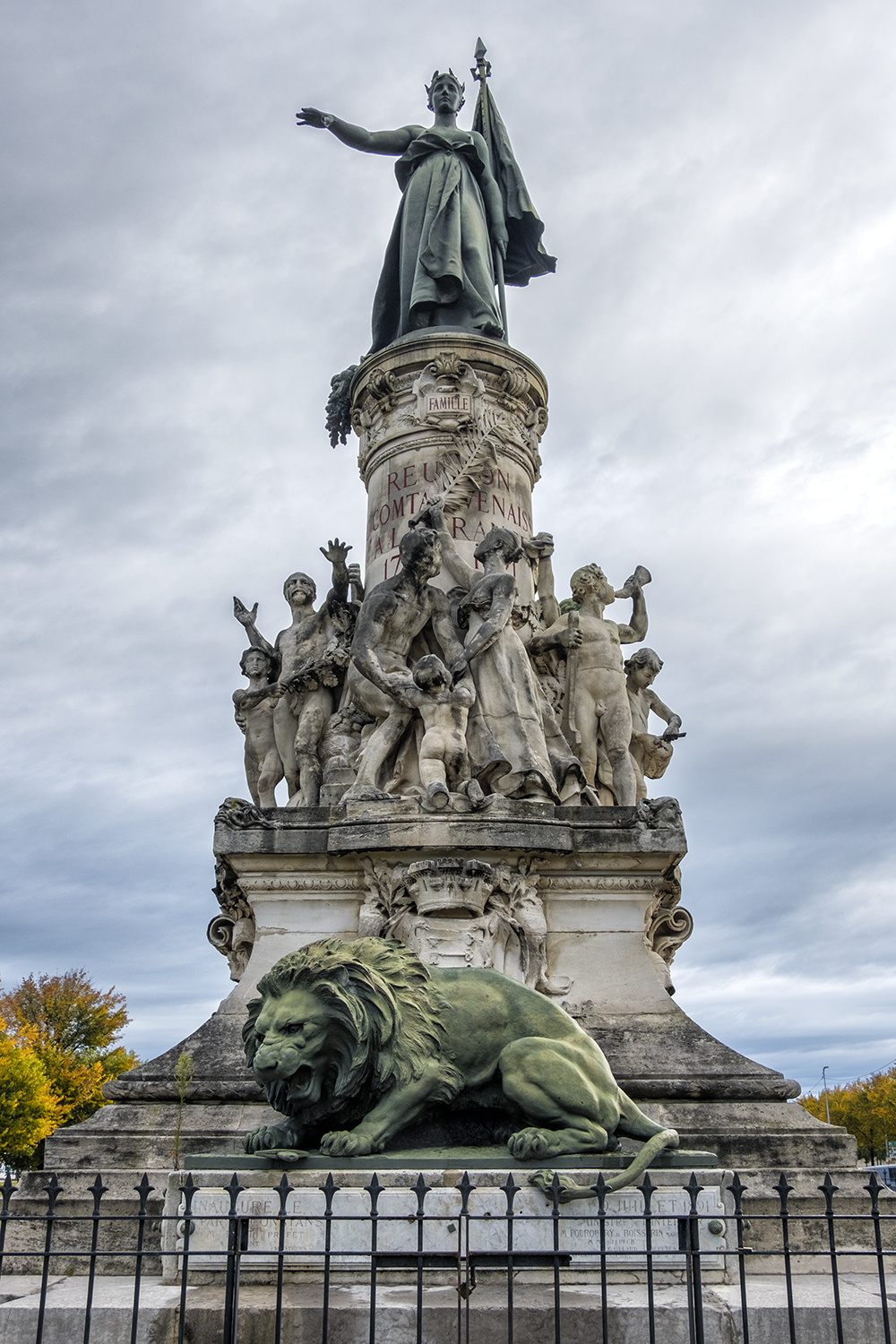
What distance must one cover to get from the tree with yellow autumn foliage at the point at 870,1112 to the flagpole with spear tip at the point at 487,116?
1398 inches

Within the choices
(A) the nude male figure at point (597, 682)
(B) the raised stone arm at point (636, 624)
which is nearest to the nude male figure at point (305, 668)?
(A) the nude male figure at point (597, 682)

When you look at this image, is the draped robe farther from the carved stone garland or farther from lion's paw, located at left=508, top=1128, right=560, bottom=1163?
lion's paw, located at left=508, top=1128, right=560, bottom=1163

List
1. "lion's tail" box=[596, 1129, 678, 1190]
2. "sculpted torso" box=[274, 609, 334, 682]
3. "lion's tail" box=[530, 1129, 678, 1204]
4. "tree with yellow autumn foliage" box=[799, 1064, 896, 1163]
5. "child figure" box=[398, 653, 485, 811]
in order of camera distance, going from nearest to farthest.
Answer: "lion's tail" box=[530, 1129, 678, 1204] → "lion's tail" box=[596, 1129, 678, 1190] → "child figure" box=[398, 653, 485, 811] → "sculpted torso" box=[274, 609, 334, 682] → "tree with yellow autumn foliage" box=[799, 1064, 896, 1163]

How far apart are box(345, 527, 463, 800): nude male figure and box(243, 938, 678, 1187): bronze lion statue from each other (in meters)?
4.56

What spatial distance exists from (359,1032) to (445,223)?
11.8 meters

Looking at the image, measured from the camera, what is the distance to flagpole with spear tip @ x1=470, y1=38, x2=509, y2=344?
15.2 meters

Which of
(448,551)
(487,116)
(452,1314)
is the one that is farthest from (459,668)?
(487,116)

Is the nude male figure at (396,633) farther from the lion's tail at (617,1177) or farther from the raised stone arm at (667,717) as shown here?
the lion's tail at (617,1177)

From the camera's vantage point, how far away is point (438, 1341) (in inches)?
193

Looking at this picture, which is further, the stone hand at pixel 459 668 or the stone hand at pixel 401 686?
the stone hand at pixel 459 668

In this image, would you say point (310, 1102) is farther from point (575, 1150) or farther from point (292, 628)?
point (292, 628)

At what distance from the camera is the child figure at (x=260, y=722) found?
12.0 metres

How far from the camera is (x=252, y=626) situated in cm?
1264

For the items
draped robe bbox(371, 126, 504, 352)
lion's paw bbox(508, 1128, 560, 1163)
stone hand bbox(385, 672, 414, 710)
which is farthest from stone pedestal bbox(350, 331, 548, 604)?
lion's paw bbox(508, 1128, 560, 1163)
